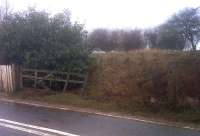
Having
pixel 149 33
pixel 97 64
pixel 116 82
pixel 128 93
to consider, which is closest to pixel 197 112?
pixel 128 93

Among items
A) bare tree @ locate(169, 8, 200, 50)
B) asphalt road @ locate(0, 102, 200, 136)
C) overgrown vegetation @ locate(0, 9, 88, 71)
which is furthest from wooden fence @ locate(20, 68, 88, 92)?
bare tree @ locate(169, 8, 200, 50)

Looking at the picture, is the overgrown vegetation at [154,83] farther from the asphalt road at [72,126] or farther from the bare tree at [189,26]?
the bare tree at [189,26]

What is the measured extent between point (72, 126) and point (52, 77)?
7559mm

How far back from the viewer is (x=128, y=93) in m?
14.3

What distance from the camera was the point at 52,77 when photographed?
53.8 ft

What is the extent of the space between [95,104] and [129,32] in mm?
22714

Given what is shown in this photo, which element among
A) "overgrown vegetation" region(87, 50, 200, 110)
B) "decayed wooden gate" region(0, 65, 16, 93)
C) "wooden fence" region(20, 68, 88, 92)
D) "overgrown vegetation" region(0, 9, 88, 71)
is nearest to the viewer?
"overgrown vegetation" region(87, 50, 200, 110)

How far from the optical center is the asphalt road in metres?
8.34

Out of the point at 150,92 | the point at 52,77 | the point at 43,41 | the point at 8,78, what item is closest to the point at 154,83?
the point at 150,92

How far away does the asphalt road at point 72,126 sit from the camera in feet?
27.4

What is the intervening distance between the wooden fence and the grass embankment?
61 cm

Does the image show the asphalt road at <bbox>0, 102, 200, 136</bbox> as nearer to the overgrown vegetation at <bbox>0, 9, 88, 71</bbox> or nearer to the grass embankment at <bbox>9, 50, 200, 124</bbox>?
the grass embankment at <bbox>9, 50, 200, 124</bbox>

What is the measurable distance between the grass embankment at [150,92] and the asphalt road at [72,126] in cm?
185

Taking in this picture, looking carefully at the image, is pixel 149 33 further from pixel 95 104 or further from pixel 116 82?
pixel 95 104
